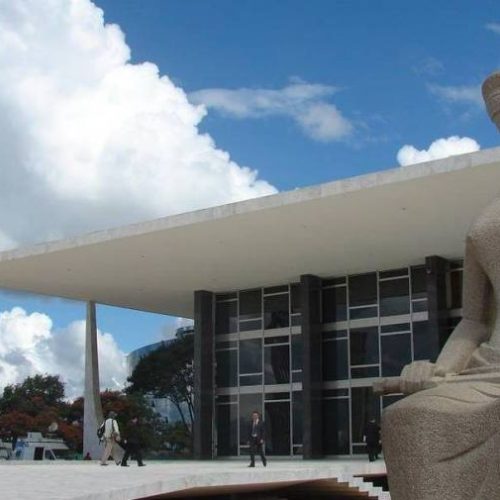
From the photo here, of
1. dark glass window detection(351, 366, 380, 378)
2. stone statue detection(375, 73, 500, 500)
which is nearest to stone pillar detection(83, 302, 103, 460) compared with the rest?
dark glass window detection(351, 366, 380, 378)

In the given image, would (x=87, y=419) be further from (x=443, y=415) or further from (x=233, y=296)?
(x=443, y=415)

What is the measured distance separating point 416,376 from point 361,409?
22.2 m

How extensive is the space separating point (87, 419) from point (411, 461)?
2728 cm

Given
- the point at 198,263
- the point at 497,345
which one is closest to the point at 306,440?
the point at 198,263

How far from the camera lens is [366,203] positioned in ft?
63.4

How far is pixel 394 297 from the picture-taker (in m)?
25.6

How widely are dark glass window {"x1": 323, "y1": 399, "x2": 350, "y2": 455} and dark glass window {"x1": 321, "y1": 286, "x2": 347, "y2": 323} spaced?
2.39 m

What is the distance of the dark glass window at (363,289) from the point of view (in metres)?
26.1

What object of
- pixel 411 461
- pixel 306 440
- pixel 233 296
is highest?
pixel 233 296

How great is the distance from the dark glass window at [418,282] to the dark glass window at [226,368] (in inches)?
246

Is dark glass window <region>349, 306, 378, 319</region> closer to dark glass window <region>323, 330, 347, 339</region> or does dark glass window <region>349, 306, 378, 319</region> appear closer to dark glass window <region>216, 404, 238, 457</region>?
dark glass window <region>323, 330, 347, 339</region>

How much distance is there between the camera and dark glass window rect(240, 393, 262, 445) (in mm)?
27812

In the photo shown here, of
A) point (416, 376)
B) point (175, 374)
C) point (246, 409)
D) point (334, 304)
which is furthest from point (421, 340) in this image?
point (416, 376)

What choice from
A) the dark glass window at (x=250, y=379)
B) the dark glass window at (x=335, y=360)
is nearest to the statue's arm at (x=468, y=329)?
the dark glass window at (x=335, y=360)
